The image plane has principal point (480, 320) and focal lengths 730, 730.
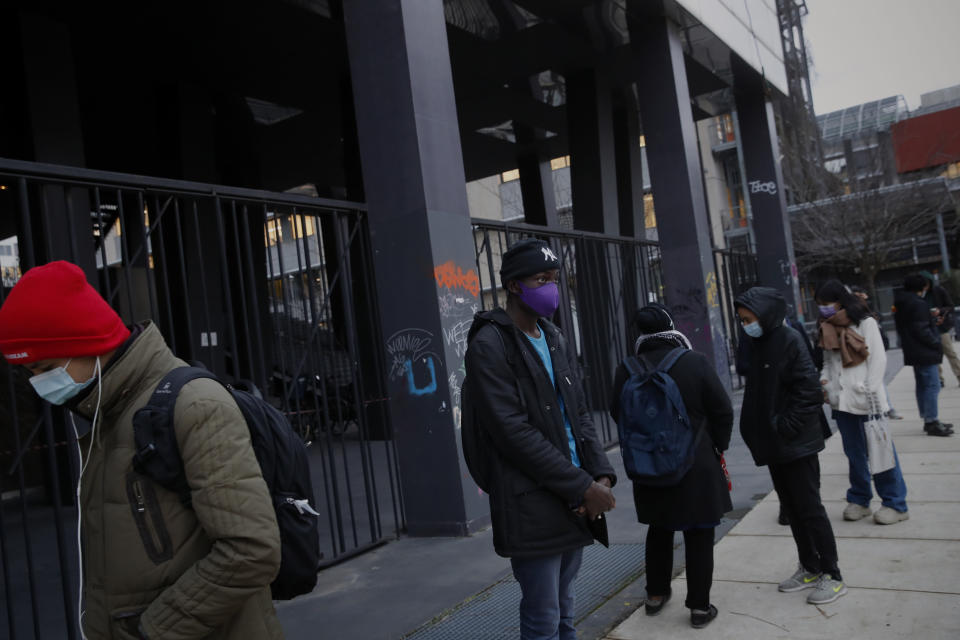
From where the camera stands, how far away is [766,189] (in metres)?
16.0

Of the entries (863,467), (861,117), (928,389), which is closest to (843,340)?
(863,467)

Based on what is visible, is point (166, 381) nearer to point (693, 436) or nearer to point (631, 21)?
point (693, 436)

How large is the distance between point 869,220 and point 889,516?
22.4 m

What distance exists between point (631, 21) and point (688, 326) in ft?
16.4

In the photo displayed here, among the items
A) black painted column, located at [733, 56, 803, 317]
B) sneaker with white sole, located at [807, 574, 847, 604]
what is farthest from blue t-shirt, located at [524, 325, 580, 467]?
black painted column, located at [733, 56, 803, 317]

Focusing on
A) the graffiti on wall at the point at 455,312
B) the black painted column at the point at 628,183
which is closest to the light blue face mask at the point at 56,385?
the graffiti on wall at the point at 455,312

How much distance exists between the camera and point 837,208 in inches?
1001

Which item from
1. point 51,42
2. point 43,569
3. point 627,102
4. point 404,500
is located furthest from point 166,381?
point 627,102

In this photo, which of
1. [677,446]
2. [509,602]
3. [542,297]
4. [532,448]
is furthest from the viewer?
[509,602]

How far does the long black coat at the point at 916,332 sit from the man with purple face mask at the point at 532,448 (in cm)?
646

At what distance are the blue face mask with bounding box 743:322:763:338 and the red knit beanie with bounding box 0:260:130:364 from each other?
3452 millimetres

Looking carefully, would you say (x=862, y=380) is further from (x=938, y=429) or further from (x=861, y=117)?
(x=861, y=117)

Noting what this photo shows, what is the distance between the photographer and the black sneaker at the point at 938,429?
7.92m

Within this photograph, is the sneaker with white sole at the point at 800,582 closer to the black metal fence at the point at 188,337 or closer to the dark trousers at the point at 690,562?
the dark trousers at the point at 690,562
